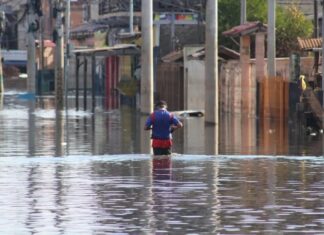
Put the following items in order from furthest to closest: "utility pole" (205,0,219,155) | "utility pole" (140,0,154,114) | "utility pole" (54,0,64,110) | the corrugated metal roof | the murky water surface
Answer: "utility pole" (54,0,64,110), "utility pole" (140,0,154,114), the corrugated metal roof, "utility pole" (205,0,219,155), the murky water surface

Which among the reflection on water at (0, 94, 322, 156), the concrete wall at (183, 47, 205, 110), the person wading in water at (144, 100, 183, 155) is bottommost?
the reflection on water at (0, 94, 322, 156)

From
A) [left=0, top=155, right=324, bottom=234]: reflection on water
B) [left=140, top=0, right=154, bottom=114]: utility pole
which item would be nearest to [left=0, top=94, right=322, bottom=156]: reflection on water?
[left=140, top=0, right=154, bottom=114]: utility pole

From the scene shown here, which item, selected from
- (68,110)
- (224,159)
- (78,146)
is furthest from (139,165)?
(68,110)

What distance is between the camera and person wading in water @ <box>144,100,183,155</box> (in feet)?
90.8

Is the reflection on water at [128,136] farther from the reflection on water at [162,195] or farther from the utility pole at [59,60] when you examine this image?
the utility pole at [59,60]

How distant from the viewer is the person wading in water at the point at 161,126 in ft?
90.8

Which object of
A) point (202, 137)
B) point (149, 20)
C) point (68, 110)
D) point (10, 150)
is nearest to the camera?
point (10, 150)

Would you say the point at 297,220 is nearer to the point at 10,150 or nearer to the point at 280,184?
the point at 280,184

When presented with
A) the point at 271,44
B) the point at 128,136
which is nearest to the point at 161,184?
the point at 128,136

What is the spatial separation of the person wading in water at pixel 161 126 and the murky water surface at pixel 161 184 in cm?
39

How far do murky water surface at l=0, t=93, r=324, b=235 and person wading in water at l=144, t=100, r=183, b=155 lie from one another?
395mm

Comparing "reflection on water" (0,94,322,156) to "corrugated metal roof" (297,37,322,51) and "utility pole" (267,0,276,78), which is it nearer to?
"utility pole" (267,0,276,78)

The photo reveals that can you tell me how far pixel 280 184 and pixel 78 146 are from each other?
1282 centimetres

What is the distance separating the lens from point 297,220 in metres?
17.0
